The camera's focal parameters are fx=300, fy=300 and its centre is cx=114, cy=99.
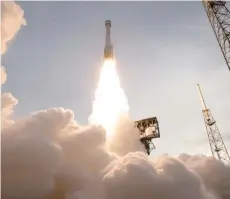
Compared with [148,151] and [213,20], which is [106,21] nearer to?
[213,20]

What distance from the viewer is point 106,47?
6800 centimetres

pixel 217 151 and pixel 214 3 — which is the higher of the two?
pixel 214 3

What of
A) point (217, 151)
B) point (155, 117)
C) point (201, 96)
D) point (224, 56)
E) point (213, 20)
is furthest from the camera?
point (201, 96)

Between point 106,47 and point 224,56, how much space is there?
90.7 feet

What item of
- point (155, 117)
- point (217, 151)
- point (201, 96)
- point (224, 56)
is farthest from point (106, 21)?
point (217, 151)

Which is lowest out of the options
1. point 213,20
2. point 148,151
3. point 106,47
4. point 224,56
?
point 148,151

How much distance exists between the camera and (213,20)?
52875 millimetres

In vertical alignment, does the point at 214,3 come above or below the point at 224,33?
above

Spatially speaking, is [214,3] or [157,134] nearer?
[214,3]

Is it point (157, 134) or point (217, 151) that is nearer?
point (157, 134)

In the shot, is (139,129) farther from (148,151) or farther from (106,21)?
(106,21)

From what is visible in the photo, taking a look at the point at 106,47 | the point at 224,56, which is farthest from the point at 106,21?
the point at 224,56

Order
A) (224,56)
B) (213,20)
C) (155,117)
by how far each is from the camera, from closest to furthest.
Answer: (224,56) < (213,20) < (155,117)

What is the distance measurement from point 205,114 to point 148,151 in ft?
96.8
